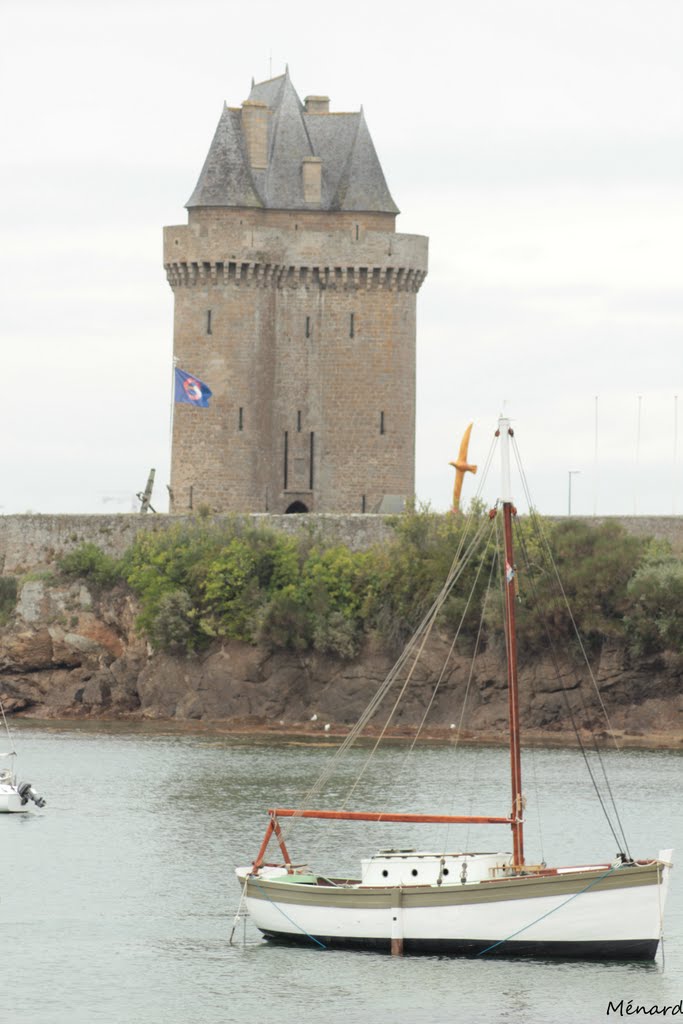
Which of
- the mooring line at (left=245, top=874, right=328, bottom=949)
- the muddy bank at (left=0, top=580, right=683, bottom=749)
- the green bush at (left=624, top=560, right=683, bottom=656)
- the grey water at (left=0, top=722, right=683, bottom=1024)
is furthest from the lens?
the muddy bank at (left=0, top=580, right=683, bottom=749)

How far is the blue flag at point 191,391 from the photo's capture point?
98625mm

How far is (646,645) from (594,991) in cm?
4676

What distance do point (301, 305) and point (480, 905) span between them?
63306 millimetres

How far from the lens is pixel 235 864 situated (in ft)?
178

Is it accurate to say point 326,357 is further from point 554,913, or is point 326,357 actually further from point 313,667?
point 554,913

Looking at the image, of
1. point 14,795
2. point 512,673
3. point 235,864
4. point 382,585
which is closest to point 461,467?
point 382,585

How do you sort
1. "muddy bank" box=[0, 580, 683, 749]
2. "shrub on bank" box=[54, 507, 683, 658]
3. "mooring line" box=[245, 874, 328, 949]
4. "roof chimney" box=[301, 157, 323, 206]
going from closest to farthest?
1. "mooring line" box=[245, 874, 328, 949]
2. "muddy bank" box=[0, 580, 683, 749]
3. "shrub on bank" box=[54, 507, 683, 658]
4. "roof chimney" box=[301, 157, 323, 206]

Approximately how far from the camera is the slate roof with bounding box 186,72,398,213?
333ft

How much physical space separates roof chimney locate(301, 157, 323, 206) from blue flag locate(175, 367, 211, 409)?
10.1 metres

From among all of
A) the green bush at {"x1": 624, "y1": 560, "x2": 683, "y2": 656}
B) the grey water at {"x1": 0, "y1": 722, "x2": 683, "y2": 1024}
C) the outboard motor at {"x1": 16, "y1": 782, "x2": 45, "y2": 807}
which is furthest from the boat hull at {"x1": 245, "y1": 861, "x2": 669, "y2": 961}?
the green bush at {"x1": 624, "y1": 560, "x2": 683, "y2": 656}

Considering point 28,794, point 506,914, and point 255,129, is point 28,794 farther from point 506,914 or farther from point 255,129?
point 255,129

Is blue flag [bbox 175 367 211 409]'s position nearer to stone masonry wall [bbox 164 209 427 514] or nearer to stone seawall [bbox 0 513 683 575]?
stone masonry wall [bbox 164 209 427 514]

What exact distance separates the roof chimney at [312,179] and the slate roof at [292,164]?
0.23m

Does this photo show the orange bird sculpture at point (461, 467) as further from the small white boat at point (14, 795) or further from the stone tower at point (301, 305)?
the small white boat at point (14, 795)
